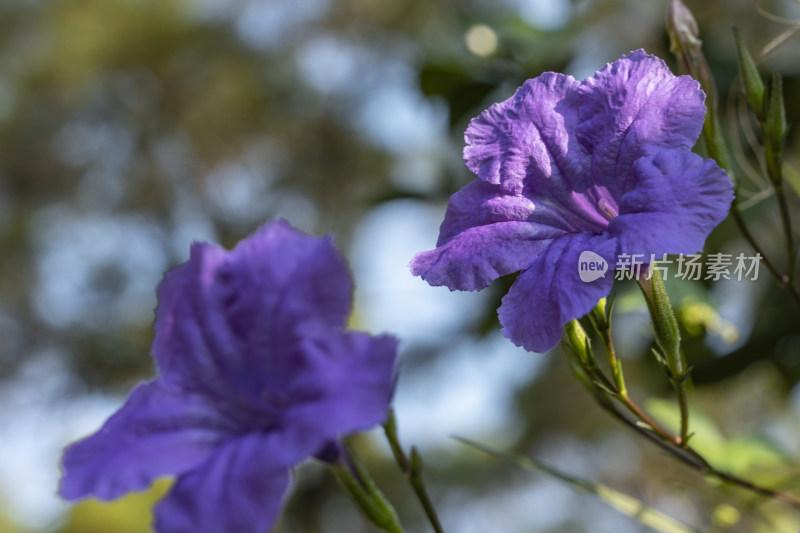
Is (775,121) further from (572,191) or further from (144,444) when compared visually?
(144,444)

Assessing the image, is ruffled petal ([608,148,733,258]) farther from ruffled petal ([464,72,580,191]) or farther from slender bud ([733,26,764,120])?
slender bud ([733,26,764,120])

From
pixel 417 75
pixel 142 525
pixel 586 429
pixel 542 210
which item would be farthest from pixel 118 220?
pixel 542 210

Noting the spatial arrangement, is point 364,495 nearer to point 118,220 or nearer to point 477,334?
point 477,334

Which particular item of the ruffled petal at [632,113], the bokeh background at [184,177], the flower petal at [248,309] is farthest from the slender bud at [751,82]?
the bokeh background at [184,177]

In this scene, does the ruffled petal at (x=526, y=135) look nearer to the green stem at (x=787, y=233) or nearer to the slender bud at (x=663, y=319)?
the slender bud at (x=663, y=319)

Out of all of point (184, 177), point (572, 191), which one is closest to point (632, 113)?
point (572, 191)

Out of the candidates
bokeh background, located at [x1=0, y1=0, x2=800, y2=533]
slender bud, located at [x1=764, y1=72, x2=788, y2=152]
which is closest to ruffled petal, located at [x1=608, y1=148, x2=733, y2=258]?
slender bud, located at [x1=764, y1=72, x2=788, y2=152]
